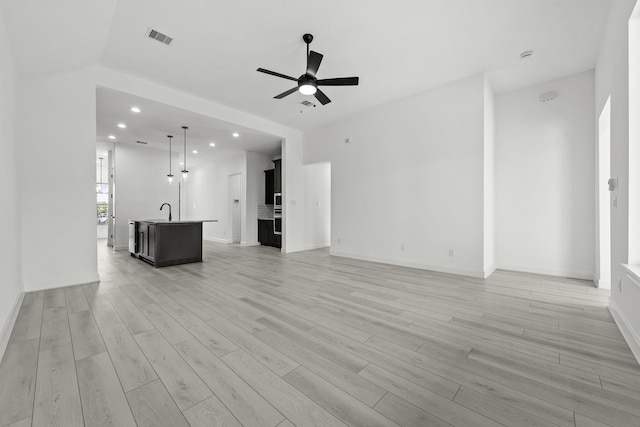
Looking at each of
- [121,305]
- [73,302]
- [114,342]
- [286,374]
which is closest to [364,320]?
[286,374]

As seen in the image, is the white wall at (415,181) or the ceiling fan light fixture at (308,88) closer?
the ceiling fan light fixture at (308,88)

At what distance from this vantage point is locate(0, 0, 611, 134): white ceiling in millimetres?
2707

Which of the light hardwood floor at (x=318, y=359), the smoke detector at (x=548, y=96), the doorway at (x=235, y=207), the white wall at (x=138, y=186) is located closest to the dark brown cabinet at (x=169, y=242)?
the light hardwood floor at (x=318, y=359)

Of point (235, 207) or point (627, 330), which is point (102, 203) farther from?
point (627, 330)

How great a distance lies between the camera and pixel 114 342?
82.2 inches

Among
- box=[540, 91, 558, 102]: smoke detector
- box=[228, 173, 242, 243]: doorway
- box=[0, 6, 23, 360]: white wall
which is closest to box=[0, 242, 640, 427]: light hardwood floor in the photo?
box=[0, 6, 23, 360]: white wall

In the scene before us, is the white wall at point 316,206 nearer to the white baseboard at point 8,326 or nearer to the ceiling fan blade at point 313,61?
the ceiling fan blade at point 313,61

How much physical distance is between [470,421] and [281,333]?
56.6 inches

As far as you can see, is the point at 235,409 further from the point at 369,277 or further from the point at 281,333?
the point at 369,277

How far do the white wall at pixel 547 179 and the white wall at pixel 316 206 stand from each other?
4.27 m

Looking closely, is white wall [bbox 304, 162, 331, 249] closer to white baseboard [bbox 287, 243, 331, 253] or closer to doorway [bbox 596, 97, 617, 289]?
white baseboard [bbox 287, 243, 331, 253]

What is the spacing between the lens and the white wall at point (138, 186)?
7273 millimetres

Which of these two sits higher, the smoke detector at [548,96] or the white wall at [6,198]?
the smoke detector at [548,96]

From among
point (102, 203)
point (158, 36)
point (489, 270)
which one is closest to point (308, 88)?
point (158, 36)
